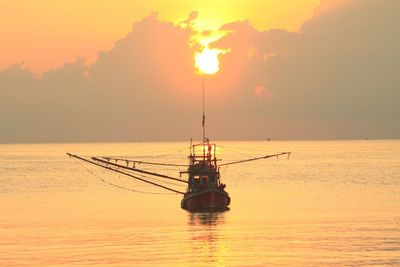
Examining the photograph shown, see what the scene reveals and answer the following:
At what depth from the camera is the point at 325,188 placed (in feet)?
389

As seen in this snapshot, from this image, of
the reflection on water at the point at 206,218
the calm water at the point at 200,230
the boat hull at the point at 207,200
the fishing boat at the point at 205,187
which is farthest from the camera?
the boat hull at the point at 207,200

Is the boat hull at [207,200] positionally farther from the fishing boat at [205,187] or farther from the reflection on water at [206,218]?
the reflection on water at [206,218]

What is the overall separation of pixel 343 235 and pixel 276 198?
130 feet

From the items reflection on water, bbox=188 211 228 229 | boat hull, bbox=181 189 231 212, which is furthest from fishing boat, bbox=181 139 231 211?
reflection on water, bbox=188 211 228 229

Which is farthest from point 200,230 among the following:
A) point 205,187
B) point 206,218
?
point 205,187

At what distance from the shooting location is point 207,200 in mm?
74750

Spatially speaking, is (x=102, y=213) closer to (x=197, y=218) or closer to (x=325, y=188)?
(x=197, y=218)

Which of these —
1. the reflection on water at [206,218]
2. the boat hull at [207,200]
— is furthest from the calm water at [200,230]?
the boat hull at [207,200]

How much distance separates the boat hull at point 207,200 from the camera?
7431 centimetres

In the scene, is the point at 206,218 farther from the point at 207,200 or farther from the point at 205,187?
the point at 205,187

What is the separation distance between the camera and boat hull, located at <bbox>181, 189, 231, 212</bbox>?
74.3 meters

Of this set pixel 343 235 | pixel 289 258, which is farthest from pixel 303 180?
pixel 289 258

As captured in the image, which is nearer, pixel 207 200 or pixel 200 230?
pixel 200 230

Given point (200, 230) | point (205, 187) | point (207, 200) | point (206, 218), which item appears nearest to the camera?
point (200, 230)
